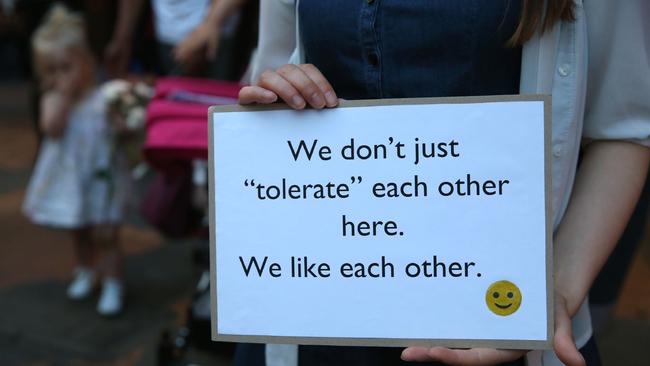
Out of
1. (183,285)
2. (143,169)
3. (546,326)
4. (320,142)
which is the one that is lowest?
(143,169)

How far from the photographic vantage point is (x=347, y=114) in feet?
3.85

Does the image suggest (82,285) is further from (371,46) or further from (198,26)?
(371,46)

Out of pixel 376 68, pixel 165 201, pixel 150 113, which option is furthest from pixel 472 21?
pixel 165 201

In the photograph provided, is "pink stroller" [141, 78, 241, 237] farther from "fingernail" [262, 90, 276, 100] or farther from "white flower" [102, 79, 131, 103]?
"fingernail" [262, 90, 276, 100]

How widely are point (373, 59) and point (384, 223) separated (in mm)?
297

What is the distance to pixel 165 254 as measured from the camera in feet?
16.1

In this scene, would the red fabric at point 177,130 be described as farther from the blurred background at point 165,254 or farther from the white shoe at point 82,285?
the white shoe at point 82,285

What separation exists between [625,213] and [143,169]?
5.47m

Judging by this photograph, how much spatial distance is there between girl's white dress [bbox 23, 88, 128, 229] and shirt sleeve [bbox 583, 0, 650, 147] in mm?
3123

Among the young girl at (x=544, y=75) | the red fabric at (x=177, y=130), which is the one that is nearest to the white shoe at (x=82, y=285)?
the red fabric at (x=177, y=130)

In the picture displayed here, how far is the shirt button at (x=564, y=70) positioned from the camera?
1248mm

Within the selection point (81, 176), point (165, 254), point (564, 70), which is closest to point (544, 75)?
point (564, 70)

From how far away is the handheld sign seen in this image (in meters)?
1.14

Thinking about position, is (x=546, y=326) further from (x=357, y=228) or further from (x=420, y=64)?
(x=420, y=64)
